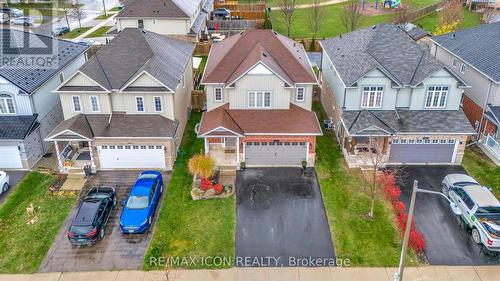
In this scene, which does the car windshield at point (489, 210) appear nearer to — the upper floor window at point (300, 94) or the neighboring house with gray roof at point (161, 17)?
the upper floor window at point (300, 94)

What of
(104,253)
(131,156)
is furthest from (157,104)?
(104,253)

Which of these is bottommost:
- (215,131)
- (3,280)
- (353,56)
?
(3,280)

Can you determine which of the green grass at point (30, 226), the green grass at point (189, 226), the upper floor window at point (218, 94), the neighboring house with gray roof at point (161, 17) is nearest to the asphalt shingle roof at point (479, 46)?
the upper floor window at point (218, 94)

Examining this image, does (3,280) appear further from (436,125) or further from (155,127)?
(436,125)

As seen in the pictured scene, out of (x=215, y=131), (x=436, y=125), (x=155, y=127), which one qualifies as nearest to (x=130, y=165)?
(x=155, y=127)

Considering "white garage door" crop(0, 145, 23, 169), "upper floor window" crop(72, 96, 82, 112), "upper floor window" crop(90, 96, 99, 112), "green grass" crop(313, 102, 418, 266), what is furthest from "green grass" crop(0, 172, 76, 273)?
"green grass" crop(313, 102, 418, 266)

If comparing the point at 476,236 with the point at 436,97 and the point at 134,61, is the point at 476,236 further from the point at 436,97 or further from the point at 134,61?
the point at 134,61
